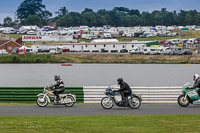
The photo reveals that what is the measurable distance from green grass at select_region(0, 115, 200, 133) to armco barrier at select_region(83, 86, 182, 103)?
8089 mm

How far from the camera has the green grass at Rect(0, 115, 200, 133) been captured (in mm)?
17391

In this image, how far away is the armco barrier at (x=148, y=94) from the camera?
28422 millimetres

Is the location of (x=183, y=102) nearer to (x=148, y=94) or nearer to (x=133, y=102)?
(x=133, y=102)

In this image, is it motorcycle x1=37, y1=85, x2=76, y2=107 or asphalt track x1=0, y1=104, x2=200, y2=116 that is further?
motorcycle x1=37, y1=85, x2=76, y2=107

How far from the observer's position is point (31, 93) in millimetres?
28375

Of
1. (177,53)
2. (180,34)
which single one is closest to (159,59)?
(177,53)

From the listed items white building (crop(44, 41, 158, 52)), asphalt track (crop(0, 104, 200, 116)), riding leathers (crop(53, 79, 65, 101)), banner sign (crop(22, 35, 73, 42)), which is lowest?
asphalt track (crop(0, 104, 200, 116))

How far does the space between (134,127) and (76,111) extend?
5.28 metres

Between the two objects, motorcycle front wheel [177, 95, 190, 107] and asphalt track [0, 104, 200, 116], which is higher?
motorcycle front wheel [177, 95, 190, 107]

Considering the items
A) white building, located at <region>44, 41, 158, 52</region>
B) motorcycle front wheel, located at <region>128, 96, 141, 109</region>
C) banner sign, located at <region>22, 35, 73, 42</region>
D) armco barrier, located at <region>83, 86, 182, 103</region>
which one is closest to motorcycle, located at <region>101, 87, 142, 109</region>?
motorcycle front wheel, located at <region>128, 96, 141, 109</region>

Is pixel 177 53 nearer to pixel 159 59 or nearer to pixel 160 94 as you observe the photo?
pixel 159 59

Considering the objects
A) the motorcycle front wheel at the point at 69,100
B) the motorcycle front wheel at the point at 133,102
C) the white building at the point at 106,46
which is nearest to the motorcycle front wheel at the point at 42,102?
the motorcycle front wheel at the point at 69,100

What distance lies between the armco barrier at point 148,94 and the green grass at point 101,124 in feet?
26.5

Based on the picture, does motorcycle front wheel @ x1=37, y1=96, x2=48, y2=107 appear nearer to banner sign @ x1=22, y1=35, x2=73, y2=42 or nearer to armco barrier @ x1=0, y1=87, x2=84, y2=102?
armco barrier @ x1=0, y1=87, x2=84, y2=102
